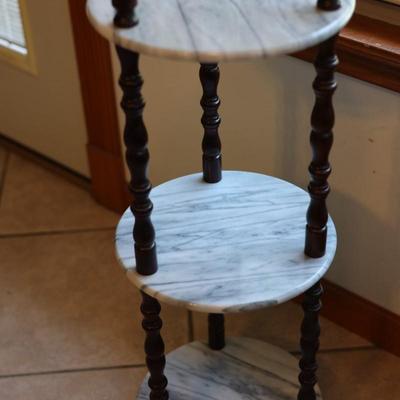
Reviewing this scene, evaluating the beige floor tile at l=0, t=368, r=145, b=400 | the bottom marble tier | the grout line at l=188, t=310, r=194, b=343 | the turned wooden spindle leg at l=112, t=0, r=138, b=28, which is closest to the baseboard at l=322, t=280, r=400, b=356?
the bottom marble tier

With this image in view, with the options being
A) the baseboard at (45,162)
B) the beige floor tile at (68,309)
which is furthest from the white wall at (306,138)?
the baseboard at (45,162)

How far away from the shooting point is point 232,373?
1472 mm

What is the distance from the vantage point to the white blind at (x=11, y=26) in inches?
75.6

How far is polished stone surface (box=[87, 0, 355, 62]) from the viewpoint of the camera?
0.92 meters

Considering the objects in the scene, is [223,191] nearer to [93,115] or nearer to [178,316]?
[178,316]

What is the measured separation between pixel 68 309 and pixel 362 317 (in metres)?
0.63

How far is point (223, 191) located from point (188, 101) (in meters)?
0.37

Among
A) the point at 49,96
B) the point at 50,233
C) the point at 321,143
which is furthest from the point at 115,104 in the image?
the point at 321,143

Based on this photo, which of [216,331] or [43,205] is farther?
[43,205]

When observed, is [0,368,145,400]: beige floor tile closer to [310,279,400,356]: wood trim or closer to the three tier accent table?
the three tier accent table

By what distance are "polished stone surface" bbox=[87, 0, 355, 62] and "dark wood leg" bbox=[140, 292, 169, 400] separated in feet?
1.39

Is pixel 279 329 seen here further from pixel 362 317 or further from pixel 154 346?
pixel 154 346

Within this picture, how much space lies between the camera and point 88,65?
1790 millimetres

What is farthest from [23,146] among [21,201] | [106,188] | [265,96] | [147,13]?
[147,13]
